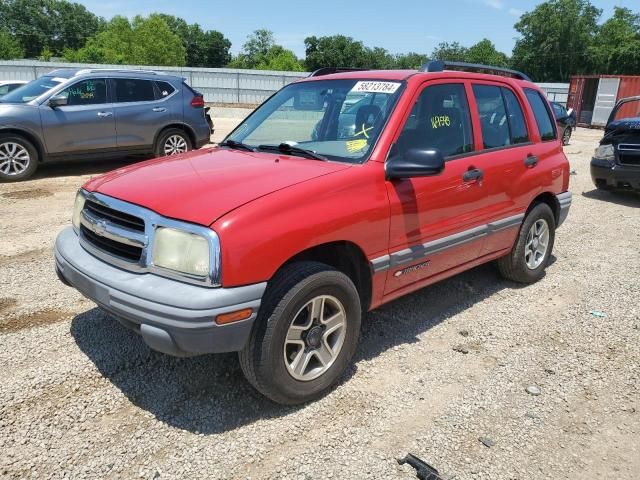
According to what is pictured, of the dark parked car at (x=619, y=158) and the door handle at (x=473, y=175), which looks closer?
the door handle at (x=473, y=175)

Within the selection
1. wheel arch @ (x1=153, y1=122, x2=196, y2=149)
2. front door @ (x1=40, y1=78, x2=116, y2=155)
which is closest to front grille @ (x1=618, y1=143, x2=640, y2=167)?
wheel arch @ (x1=153, y1=122, x2=196, y2=149)

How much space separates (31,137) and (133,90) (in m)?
2.04

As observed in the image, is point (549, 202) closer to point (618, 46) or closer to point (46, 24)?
point (618, 46)

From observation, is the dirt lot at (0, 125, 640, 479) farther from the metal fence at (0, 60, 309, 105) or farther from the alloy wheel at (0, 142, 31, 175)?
the metal fence at (0, 60, 309, 105)

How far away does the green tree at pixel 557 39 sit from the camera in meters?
71.4

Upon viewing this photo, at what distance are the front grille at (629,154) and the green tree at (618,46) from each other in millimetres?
56530

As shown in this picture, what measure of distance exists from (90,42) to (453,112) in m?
107

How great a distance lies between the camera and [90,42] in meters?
95.8

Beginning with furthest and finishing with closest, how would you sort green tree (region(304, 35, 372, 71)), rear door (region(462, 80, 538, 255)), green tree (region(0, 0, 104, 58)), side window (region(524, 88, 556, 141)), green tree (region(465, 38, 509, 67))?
1. green tree (region(0, 0, 104, 58))
2. green tree (region(304, 35, 372, 71))
3. green tree (region(465, 38, 509, 67))
4. side window (region(524, 88, 556, 141))
5. rear door (region(462, 80, 538, 255))

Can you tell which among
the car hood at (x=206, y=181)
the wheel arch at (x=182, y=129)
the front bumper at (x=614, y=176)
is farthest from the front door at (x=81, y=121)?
the front bumper at (x=614, y=176)

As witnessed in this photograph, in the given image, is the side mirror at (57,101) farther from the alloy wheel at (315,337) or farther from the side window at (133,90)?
the alloy wheel at (315,337)

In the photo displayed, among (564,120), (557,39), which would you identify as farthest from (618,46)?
(564,120)

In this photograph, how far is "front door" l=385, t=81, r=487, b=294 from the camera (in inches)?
135

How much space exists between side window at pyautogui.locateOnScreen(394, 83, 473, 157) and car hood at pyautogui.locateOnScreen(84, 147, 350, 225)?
2.23ft
